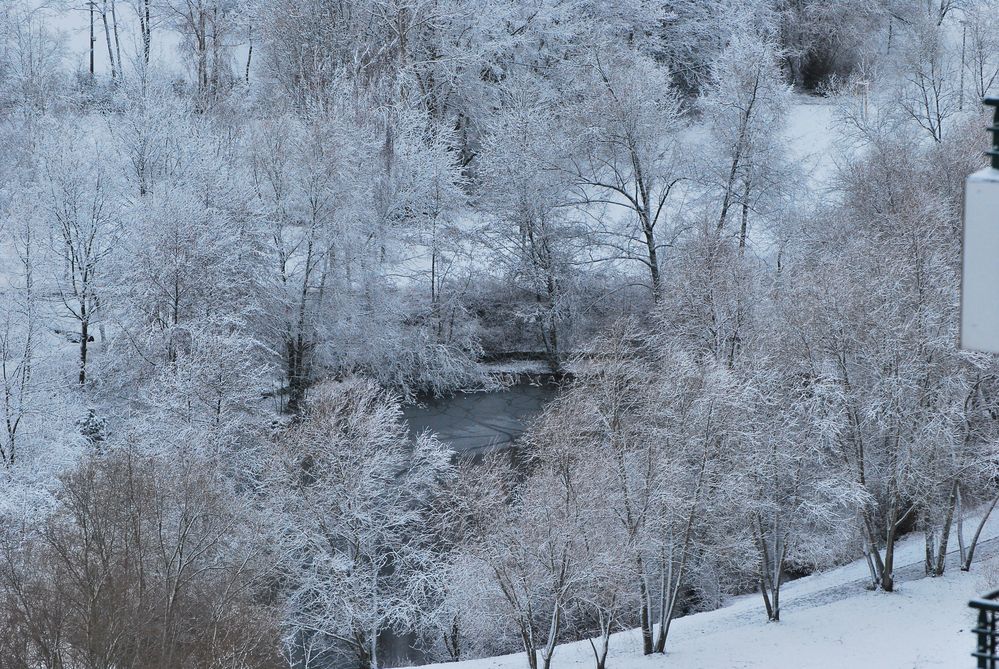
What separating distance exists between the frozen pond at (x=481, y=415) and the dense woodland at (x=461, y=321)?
0.78m

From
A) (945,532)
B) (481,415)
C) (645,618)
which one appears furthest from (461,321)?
(945,532)

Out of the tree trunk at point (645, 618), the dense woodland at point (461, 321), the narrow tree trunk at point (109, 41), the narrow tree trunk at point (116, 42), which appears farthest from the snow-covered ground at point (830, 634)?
the narrow tree trunk at point (109, 41)

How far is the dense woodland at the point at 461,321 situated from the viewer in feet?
63.4

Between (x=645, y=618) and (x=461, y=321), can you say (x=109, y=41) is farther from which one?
(x=645, y=618)

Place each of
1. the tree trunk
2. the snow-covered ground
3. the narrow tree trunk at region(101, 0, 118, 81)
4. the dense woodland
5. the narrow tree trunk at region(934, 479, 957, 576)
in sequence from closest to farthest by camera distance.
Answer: the snow-covered ground → the dense woodland → the tree trunk → the narrow tree trunk at region(934, 479, 957, 576) → the narrow tree trunk at region(101, 0, 118, 81)

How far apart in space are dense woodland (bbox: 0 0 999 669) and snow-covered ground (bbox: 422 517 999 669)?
0.54 metres

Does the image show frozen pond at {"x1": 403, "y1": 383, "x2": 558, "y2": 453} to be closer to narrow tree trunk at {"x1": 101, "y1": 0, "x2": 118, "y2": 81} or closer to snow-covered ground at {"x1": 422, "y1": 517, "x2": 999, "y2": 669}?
snow-covered ground at {"x1": 422, "y1": 517, "x2": 999, "y2": 669}

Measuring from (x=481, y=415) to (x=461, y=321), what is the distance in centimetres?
372

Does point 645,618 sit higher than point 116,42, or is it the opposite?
point 116,42

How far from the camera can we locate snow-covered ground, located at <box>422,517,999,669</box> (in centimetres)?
1852

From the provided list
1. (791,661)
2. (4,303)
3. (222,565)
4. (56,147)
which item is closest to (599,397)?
(791,661)

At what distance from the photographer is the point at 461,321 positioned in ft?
111

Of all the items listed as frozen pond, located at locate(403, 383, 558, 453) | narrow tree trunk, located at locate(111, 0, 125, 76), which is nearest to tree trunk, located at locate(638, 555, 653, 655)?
frozen pond, located at locate(403, 383, 558, 453)

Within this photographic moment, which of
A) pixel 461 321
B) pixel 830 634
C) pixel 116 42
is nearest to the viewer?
Result: pixel 830 634
